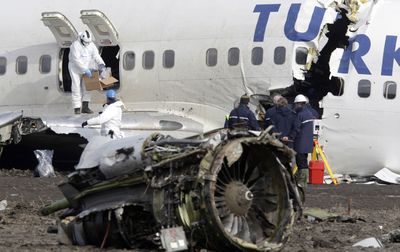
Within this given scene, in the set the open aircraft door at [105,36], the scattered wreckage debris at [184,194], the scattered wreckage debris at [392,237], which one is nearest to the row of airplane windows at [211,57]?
the open aircraft door at [105,36]

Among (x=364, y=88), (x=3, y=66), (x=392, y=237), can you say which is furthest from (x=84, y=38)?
(x=392, y=237)

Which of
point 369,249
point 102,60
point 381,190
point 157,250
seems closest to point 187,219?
point 157,250

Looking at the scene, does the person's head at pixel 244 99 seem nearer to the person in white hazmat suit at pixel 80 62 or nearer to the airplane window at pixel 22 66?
the person in white hazmat suit at pixel 80 62

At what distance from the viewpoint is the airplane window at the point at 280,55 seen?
1923cm

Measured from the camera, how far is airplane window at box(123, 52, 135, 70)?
20469 millimetres

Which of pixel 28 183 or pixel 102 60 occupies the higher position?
pixel 102 60

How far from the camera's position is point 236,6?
1989cm

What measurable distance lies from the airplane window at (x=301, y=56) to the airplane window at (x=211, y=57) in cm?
162

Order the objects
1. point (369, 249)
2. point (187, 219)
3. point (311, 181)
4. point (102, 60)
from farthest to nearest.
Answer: point (102, 60) → point (311, 181) → point (369, 249) → point (187, 219)

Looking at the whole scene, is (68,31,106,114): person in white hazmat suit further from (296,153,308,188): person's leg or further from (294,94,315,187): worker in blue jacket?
(296,153,308,188): person's leg

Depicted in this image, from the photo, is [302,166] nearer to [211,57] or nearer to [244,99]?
[244,99]

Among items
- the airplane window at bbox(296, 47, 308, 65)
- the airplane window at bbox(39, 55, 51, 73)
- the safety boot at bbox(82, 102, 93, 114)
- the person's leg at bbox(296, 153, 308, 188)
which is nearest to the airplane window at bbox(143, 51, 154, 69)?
the safety boot at bbox(82, 102, 93, 114)

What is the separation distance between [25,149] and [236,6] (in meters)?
5.22

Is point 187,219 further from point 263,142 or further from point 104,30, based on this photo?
point 104,30
